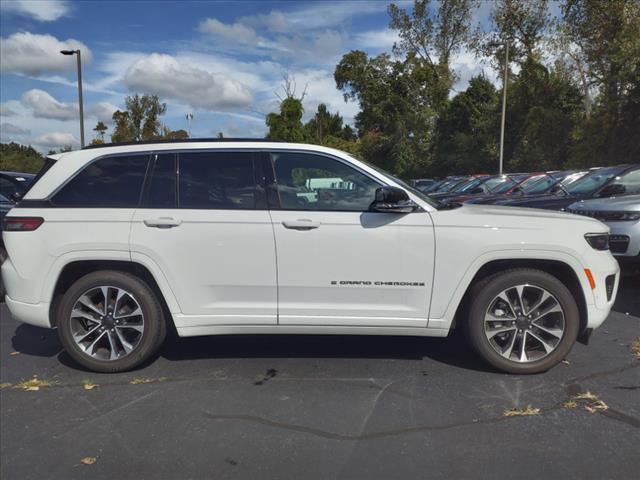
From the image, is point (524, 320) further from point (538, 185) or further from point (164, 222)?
point (538, 185)

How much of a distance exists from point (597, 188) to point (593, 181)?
58 centimetres

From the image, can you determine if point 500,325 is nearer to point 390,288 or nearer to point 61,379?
point 390,288

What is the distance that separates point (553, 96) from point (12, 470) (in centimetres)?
3102

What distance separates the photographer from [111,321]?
4.18 metres

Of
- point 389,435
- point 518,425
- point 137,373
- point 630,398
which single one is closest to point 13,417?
point 137,373

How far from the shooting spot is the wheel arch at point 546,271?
4.04 m

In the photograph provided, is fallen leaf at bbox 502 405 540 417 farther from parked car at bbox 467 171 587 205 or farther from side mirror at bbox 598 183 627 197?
parked car at bbox 467 171 587 205

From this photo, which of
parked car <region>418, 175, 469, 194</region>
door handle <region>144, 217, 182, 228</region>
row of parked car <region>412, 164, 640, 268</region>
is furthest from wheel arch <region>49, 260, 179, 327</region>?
parked car <region>418, 175, 469, 194</region>

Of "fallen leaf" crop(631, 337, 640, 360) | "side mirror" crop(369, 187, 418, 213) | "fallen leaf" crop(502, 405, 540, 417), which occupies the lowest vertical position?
"fallen leaf" crop(502, 405, 540, 417)

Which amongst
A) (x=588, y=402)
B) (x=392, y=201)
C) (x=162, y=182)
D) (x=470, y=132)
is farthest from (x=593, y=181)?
(x=470, y=132)

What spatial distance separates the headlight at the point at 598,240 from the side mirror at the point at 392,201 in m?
1.34

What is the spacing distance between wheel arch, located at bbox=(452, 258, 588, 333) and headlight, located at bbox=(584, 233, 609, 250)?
0.25 metres

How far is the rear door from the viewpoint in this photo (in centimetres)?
399

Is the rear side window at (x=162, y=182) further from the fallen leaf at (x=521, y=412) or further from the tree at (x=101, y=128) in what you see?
the tree at (x=101, y=128)
